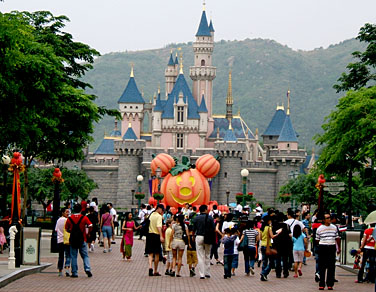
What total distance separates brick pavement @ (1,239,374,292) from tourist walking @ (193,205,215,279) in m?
0.33

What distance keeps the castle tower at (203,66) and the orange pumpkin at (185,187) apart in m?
44.0

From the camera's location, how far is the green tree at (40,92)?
18.2m

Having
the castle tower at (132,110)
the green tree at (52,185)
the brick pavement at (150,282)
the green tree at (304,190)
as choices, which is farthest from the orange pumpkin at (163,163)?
the castle tower at (132,110)

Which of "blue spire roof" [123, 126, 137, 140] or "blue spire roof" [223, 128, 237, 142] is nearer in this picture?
"blue spire roof" [223, 128, 237, 142]

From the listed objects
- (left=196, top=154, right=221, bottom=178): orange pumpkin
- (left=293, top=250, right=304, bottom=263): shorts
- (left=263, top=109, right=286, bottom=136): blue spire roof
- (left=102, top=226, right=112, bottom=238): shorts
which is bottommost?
(left=293, top=250, right=304, bottom=263): shorts

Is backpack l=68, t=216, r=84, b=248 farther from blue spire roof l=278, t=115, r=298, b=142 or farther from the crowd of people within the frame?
blue spire roof l=278, t=115, r=298, b=142

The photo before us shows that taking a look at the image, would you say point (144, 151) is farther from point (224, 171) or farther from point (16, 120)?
point (16, 120)

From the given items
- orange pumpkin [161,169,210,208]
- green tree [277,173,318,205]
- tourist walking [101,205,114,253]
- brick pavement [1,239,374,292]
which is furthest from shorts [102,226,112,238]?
orange pumpkin [161,169,210,208]

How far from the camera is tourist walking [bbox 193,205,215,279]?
19797 millimetres

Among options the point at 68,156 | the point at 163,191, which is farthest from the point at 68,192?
the point at 68,156

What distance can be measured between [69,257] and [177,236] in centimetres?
224

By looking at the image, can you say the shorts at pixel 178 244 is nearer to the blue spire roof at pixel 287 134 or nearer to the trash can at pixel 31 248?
the trash can at pixel 31 248

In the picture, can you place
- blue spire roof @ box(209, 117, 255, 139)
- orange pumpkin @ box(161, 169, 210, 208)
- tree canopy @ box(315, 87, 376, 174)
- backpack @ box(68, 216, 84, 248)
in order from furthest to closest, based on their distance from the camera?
1. blue spire roof @ box(209, 117, 255, 139)
2. orange pumpkin @ box(161, 169, 210, 208)
3. tree canopy @ box(315, 87, 376, 174)
4. backpack @ box(68, 216, 84, 248)

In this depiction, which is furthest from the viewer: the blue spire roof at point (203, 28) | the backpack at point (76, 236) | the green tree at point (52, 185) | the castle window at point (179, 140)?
the blue spire roof at point (203, 28)
